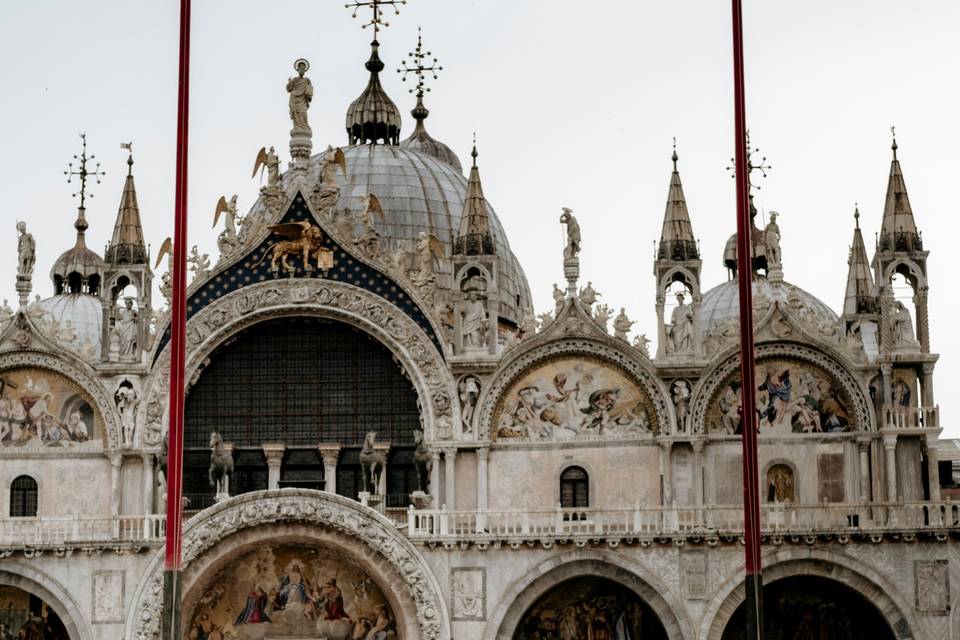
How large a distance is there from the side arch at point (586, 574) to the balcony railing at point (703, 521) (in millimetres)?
588

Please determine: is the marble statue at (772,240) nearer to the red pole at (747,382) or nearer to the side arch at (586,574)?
the side arch at (586,574)

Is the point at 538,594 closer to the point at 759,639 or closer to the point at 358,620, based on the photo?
the point at 358,620

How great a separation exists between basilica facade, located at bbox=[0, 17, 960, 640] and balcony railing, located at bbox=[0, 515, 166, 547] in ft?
0.27

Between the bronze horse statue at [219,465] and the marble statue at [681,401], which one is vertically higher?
the marble statue at [681,401]

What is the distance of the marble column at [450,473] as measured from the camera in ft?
155

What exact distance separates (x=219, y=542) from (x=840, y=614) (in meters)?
13.7

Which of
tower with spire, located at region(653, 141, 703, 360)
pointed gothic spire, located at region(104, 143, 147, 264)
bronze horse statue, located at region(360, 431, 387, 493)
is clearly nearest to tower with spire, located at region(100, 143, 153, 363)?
pointed gothic spire, located at region(104, 143, 147, 264)

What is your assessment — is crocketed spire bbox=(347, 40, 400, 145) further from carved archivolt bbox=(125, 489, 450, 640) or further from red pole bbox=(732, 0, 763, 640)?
red pole bbox=(732, 0, 763, 640)

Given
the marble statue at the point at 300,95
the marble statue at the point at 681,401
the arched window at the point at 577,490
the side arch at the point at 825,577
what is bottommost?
the side arch at the point at 825,577

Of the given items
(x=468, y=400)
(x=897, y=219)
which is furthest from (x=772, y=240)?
(x=468, y=400)

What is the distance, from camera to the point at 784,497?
155 feet

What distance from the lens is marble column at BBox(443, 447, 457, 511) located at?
47.2 m

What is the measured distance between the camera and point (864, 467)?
154 feet

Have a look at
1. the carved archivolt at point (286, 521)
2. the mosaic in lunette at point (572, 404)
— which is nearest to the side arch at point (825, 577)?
the mosaic in lunette at point (572, 404)
